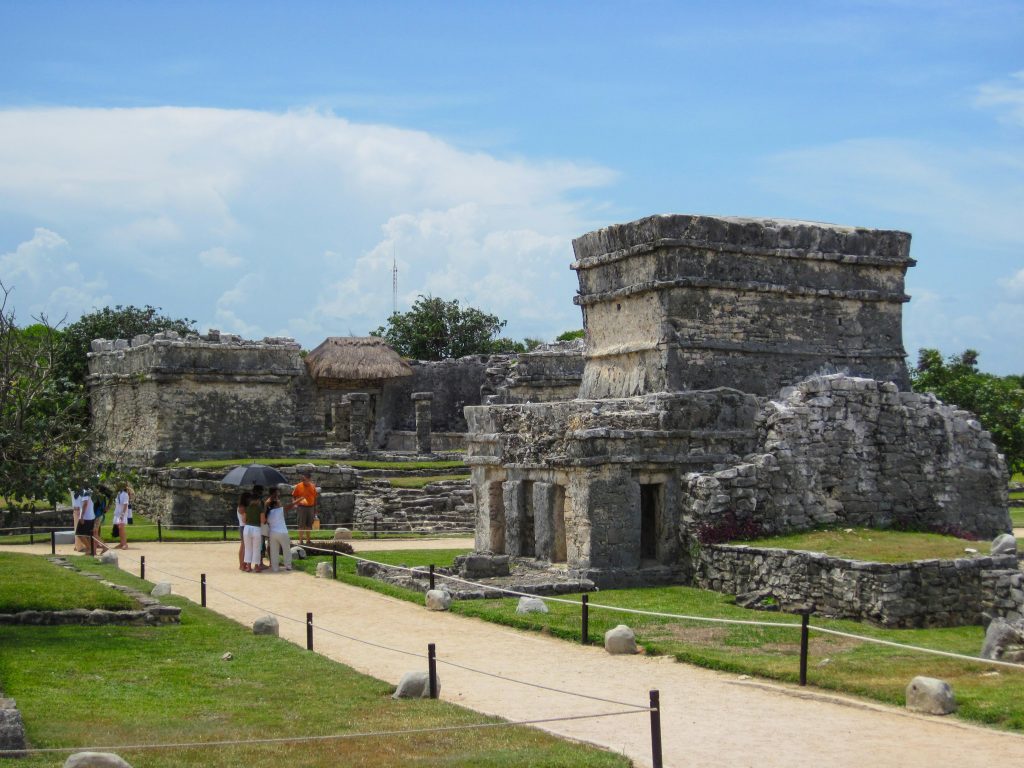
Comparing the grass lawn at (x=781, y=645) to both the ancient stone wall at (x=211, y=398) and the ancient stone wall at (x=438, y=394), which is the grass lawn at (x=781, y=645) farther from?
the ancient stone wall at (x=438, y=394)

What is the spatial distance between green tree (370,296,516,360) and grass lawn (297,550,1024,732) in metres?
37.3

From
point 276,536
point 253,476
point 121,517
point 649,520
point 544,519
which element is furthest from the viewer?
point 121,517

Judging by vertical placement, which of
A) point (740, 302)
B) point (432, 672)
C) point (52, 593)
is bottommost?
point (432, 672)

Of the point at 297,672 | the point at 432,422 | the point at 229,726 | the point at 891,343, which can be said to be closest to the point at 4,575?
the point at 297,672

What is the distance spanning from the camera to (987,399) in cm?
3584

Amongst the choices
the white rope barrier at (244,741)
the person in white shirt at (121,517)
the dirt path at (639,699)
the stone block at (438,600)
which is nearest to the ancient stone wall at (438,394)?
the person in white shirt at (121,517)

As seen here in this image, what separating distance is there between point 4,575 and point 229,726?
7.95 meters

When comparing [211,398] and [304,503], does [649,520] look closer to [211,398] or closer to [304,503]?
[304,503]

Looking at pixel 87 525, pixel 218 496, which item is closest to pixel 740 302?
pixel 87 525

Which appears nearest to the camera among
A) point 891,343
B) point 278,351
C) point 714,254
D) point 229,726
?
point 229,726

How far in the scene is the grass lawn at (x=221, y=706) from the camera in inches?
340

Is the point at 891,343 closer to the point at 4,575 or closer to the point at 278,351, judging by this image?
the point at 4,575

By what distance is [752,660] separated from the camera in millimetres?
12180

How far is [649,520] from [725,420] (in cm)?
183
